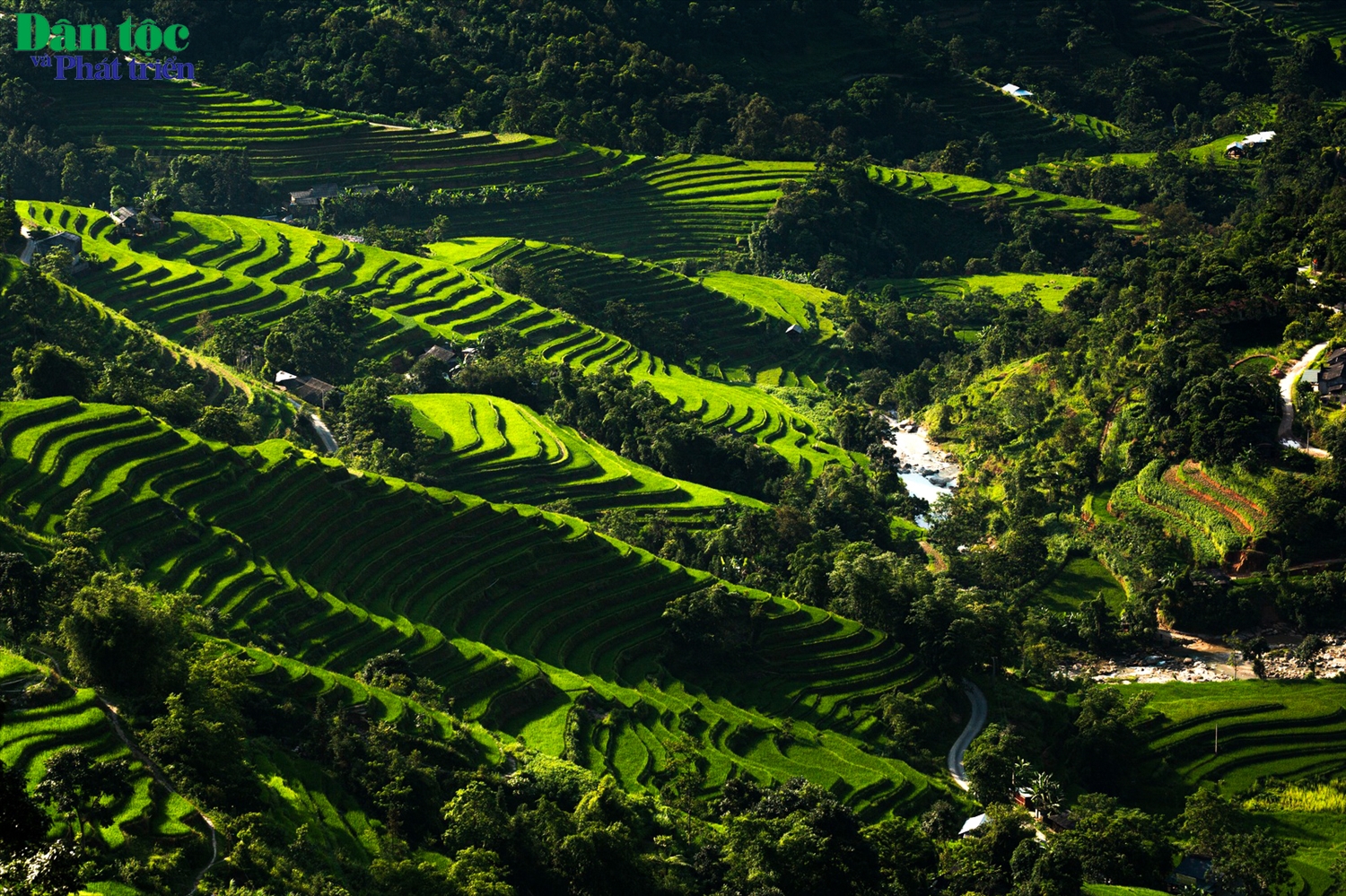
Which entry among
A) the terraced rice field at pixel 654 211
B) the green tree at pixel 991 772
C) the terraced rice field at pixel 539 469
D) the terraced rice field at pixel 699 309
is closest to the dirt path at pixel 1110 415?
the terraced rice field at pixel 539 469

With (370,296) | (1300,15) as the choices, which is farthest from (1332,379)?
(1300,15)

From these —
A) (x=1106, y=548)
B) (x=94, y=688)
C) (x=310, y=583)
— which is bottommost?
(x=1106, y=548)

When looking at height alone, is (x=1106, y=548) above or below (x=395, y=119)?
below

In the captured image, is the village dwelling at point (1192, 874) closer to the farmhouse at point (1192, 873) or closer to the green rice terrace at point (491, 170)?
the farmhouse at point (1192, 873)

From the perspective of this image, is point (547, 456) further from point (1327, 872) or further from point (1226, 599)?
point (1327, 872)

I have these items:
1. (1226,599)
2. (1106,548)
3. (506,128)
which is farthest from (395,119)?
(1226,599)

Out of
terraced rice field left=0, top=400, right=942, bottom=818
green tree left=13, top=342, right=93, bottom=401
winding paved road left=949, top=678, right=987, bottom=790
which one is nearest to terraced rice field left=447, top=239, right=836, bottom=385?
terraced rice field left=0, top=400, right=942, bottom=818

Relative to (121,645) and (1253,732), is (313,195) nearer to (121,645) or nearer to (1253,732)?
(121,645)

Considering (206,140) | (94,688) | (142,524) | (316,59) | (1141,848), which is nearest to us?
(94,688)
